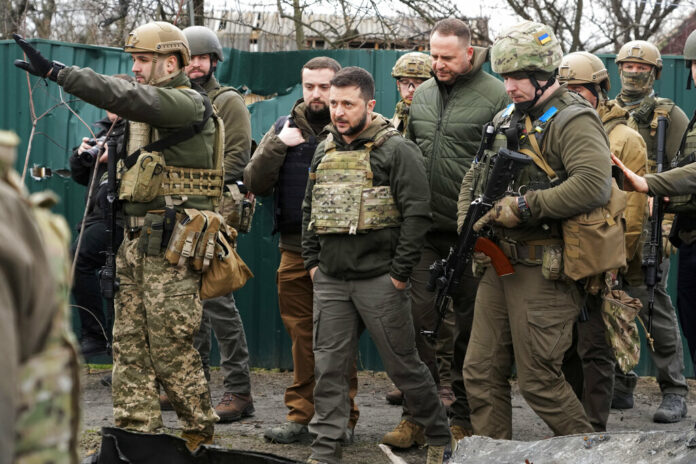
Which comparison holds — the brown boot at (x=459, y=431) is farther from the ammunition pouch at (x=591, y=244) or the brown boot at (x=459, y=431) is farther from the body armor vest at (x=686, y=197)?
the body armor vest at (x=686, y=197)

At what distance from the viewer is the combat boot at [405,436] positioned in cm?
553

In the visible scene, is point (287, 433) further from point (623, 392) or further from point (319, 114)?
point (623, 392)

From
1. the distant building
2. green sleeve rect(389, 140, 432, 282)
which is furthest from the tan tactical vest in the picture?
the distant building

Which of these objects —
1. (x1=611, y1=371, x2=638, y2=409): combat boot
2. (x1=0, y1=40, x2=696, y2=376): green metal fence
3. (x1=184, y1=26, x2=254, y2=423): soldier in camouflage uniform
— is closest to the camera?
(x1=184, y1=26, x2=254, y2=423): soldier in camouflage uniform

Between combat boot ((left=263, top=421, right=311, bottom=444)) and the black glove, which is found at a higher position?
the black glove

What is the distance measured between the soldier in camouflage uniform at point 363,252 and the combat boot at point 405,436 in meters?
0.43

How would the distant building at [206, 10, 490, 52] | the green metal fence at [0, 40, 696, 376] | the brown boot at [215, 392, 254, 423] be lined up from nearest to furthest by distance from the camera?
1. the brown boot at [215, 392, 254, 423]
2. the green metal fence at [0, 40, 696, 376]
3. the distant building at [206, 10, 490, 52]

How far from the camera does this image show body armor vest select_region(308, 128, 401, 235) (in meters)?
4.97

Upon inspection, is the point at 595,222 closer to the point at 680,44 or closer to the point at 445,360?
the point at 445,360

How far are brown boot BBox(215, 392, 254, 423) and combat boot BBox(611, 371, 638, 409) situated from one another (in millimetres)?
2573

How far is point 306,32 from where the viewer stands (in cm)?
1105

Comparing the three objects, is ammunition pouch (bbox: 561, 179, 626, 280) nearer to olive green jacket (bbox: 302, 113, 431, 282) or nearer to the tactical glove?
the tactical glove

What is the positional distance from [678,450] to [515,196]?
4.56 ft

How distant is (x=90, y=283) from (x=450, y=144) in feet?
10.2
